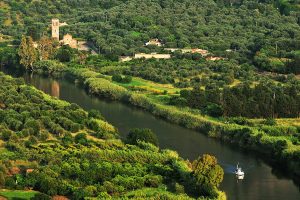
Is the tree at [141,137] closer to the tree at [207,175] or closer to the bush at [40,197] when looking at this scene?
the tree at [207,175]

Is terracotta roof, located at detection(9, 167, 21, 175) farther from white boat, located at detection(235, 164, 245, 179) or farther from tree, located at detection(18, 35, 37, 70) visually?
tree, located at detection(18, 35, 37, 70)

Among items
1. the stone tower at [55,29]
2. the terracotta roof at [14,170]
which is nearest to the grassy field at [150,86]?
the terracotta roof at [14,170]

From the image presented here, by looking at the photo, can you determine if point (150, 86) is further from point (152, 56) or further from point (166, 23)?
point (166, 23)

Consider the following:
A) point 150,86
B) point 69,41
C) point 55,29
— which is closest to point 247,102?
point 150,86

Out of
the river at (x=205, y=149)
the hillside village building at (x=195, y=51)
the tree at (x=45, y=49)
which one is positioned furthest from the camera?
the tree at (x=45, y=49)

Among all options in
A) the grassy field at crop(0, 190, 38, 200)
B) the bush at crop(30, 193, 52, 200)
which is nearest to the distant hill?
the grassy field at crop(0, 190, 38, 200)
